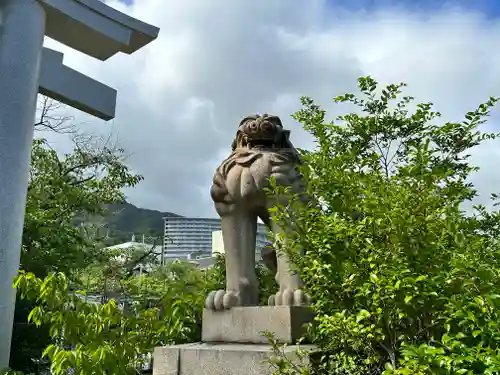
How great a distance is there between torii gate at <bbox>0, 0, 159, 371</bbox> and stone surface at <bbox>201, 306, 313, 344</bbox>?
2.29 metres

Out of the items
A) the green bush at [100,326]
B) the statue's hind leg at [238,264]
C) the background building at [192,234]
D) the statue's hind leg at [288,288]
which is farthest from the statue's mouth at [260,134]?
the background building at [192,234]

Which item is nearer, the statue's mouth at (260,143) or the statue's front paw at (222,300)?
the statue's front paw at (222,300)

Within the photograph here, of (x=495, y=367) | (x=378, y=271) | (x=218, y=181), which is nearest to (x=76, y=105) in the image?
(x=218, y=181)

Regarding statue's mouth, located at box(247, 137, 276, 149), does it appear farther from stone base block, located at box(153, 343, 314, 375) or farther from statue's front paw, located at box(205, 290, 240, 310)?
stone base block, located at box(153, 343, 314, 375)

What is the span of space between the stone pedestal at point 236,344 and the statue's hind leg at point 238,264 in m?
0.08

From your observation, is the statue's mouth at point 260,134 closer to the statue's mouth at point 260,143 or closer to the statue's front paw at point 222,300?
the statue's mouth at point 260,143

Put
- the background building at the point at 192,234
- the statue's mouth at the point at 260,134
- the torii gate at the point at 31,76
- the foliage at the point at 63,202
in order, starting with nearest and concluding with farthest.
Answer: the statue's mouth at the point at 260,134
the torii gate at the point at 31,76
the foliage at the point at 63,202
the background building at the point at 192,234

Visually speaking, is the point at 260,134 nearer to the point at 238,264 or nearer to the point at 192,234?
the point at 238,264

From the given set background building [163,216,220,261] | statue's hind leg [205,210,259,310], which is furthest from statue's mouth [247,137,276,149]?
background building [163,216,220,261]

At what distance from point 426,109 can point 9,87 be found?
4.33 meters

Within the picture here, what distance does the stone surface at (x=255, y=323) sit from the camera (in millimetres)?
2662

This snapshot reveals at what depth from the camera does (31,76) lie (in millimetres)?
4754

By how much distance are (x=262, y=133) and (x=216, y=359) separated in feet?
4.91

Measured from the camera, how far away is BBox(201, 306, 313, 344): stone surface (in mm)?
2662
